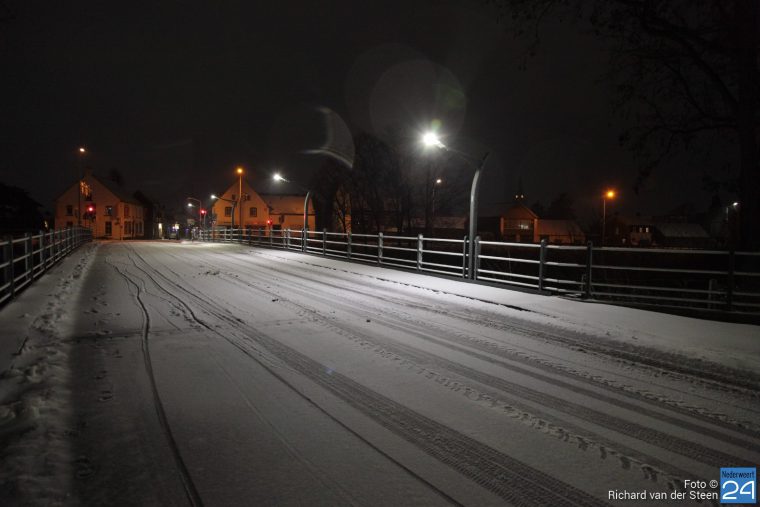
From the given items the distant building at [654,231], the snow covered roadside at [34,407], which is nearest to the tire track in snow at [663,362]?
the snow covered roadside at [34,407]

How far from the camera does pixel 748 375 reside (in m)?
5.12

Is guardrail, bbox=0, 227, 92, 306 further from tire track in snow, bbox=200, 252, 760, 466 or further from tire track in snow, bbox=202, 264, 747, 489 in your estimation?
tire track in snow, bbox=202, 264, 747, 489

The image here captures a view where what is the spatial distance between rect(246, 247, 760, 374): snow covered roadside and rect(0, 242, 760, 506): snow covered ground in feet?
0.20

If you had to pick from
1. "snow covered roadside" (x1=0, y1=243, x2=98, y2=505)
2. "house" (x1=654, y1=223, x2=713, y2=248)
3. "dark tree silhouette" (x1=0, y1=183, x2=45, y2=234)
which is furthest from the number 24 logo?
"house" (x1=654, y1=223, x2=713, y2=248)

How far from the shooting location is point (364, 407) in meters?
3.99

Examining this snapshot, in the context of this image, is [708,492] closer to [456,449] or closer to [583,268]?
[456,449]

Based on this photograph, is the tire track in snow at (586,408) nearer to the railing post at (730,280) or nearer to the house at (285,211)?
the railing post at (730,280)

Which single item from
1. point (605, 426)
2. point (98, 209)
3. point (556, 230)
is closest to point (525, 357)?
point (605, 426)

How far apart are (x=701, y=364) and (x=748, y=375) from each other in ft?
1.54

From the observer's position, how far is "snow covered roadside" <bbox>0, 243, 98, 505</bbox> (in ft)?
9.00

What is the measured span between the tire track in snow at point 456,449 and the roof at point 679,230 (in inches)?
3762

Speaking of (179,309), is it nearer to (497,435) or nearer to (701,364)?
(497,435)

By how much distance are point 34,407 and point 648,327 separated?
8076 millimetres

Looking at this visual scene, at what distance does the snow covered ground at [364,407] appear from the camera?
2.83 metres
